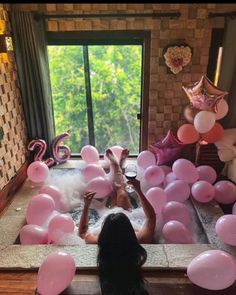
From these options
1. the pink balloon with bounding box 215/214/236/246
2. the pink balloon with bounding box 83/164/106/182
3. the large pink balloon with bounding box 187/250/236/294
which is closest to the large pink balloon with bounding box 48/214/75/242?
the pink balloon with bounding box 83/164/106/182

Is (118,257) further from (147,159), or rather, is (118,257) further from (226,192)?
(147,159)

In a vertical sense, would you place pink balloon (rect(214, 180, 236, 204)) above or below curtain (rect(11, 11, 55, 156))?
below

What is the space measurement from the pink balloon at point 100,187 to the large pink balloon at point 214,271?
1.18m

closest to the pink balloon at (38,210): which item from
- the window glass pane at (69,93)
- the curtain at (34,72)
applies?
the curtain at (34,72)

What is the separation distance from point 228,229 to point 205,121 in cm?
100

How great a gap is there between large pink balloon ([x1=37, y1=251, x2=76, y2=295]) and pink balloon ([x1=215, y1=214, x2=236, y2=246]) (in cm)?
101

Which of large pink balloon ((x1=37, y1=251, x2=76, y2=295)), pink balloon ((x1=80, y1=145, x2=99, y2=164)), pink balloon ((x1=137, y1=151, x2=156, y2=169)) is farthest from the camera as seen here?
pink balloon ((x1=80, y1=145, x2=99, y2=164))

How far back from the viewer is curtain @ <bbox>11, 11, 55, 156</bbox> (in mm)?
2697

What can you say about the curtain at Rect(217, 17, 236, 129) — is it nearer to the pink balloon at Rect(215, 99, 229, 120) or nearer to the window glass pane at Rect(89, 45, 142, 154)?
the pink balloon at Rect(215, 99, 229, 120)

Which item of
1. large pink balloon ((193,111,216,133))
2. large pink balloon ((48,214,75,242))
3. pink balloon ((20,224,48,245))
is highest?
large pink balloon ((193,111,216,133))

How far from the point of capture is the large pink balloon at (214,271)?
55.0 inches

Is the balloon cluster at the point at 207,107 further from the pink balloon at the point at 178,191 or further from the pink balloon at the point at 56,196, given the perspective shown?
the pink balloon at the point at 56,196

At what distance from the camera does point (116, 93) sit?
3215 millimetres

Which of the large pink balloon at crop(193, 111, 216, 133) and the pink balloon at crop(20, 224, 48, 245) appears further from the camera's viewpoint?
the large pink balloon at crop(193, 111, 216, 133)
